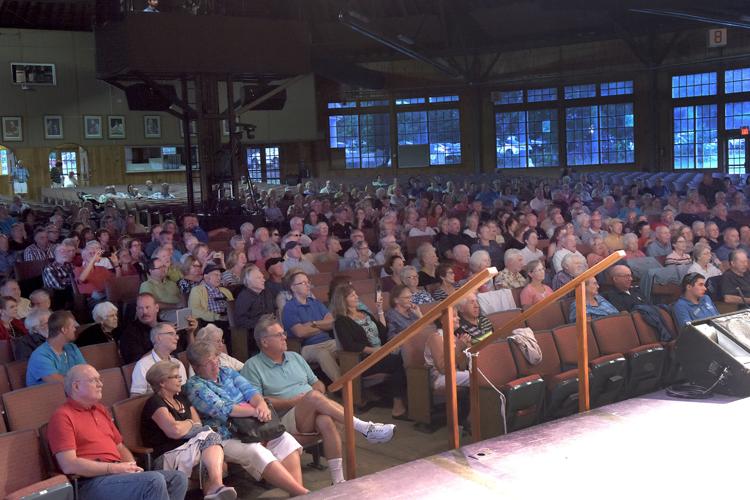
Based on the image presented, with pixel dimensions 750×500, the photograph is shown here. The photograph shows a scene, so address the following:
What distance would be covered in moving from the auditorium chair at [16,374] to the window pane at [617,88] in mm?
23686

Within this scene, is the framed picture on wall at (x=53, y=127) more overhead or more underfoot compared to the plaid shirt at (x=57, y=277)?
more overhead

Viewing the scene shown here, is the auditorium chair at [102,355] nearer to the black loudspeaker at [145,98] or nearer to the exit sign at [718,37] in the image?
the black loudspeaker at [145,98]

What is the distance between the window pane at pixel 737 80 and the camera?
79.2 ft

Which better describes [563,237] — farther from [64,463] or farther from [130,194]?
Result: [130,194]

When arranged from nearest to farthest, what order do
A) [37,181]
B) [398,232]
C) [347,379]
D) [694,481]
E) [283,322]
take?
[694,481] < [347,379] < [283,322] < [398,232] < [37,181]

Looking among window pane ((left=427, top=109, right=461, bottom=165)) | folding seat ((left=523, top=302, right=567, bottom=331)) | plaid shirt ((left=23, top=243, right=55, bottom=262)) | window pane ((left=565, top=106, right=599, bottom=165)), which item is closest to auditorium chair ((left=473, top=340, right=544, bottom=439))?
folding seat ((left=523, top=302, right=567, bottom=331))

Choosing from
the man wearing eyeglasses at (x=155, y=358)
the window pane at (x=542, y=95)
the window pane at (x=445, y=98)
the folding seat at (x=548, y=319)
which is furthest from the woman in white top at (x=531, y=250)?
the window pane at (x=445, y=98)

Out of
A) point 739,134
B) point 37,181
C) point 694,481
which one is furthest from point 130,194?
point 694,481

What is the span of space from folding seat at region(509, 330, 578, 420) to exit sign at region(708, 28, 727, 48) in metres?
19.6

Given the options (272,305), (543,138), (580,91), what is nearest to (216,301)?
(272,305)

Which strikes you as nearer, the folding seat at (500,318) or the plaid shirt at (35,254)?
the folding seat at (500,318)

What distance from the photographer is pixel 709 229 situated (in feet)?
34.0

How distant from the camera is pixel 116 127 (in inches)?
1172

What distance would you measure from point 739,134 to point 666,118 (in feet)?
7.17
